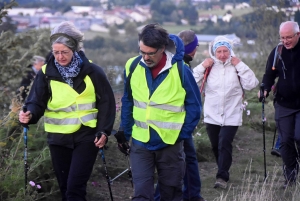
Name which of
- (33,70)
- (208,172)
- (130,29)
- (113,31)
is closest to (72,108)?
(208,172)

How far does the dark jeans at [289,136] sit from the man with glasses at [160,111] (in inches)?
99.4

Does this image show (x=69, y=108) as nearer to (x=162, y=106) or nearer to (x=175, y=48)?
(x=162, y=106)

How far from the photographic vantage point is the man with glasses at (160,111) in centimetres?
629

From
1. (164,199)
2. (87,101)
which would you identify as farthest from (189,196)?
(87,101)

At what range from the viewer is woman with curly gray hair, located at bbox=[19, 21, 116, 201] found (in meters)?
6.56

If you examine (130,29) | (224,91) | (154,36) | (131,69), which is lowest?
(130,29)

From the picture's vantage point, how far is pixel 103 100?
670 centimetres

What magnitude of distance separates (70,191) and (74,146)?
0.44 meters

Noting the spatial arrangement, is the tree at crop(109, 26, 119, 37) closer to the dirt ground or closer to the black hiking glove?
the dirt ground

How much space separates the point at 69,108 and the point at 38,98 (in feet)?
1.06

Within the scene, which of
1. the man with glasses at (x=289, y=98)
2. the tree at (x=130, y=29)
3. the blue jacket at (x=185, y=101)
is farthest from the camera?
the tree at (x=130, y=29)

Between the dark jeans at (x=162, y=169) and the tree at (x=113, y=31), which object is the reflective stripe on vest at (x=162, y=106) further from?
the tree at (x=113, y=31)

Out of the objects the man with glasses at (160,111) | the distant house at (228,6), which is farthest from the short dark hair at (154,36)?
the distant house at (228,6)

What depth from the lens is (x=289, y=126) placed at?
870 centimetres
